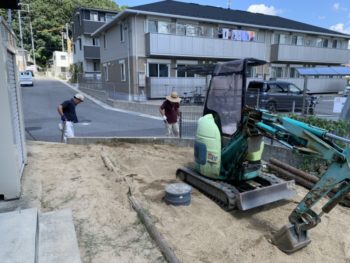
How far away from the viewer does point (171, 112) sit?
848 centimetres

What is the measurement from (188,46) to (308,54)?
12899mm

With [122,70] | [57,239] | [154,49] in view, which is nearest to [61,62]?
[122,70]

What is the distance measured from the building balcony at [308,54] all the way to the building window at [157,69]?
10.3 metres

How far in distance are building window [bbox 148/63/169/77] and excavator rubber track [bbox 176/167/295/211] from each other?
15.1m

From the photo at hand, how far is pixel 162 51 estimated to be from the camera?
18453 millimetres

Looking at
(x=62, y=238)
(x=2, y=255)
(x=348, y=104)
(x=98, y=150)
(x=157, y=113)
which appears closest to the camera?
(x=2, y=255)

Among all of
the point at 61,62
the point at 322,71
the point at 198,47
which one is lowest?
the point at 322,71

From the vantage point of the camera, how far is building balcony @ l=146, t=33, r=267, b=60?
59.7 feet

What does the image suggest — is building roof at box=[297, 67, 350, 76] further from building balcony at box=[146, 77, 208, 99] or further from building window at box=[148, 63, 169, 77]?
building window at box=[148, 63, 169, 77]

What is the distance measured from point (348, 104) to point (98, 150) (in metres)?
6.50

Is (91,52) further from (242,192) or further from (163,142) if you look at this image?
(242,192)

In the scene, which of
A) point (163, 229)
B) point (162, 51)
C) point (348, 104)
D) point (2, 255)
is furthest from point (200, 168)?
point (162, 51)

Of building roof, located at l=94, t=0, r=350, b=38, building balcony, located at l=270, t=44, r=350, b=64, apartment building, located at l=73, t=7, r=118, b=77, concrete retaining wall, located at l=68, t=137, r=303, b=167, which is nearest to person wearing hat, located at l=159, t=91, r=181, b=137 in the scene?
concrete retaining wall, located at l=68, t=137, r=303, b=167

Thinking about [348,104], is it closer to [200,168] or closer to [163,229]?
[200,168]
